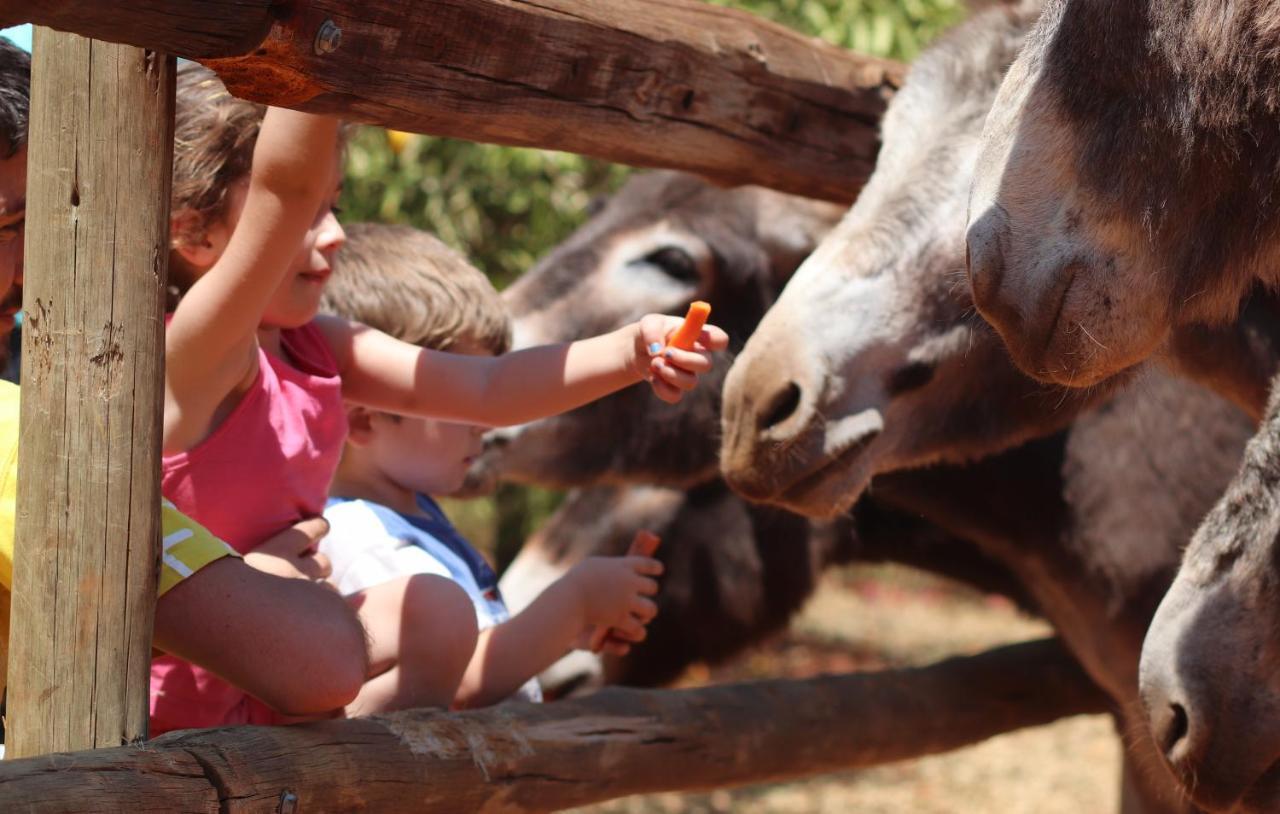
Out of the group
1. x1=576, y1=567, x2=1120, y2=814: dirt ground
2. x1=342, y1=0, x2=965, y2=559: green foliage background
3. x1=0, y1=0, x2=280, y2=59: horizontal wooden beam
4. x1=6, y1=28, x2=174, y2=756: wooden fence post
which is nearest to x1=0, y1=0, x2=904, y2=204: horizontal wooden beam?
x1=0, y1=0, x2=280, y2=59: horizontal wooden beam

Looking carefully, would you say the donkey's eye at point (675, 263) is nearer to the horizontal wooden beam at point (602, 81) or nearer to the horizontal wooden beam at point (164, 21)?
the horizontal wooden beam at point (602, 81)

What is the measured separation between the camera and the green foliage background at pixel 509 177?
4.50 meters

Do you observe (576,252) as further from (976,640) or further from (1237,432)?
(976,640)

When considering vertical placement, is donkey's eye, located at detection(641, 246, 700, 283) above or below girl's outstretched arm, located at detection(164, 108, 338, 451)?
below

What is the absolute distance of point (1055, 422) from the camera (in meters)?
2.17

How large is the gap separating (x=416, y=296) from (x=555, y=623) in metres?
0.54

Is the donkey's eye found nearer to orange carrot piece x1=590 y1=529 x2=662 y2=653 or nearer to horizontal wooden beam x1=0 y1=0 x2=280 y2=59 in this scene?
orange carrot piece x1=590 y1=529 x2=662 y2=653

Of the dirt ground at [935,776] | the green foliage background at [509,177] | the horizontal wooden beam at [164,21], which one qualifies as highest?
the horizontal wooden beam at [164,21]

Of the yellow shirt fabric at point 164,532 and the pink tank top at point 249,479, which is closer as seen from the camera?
the yellow shirt fabric at point 164,532

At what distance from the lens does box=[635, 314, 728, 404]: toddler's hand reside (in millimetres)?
1446

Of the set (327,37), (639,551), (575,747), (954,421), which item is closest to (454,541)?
(639,551)

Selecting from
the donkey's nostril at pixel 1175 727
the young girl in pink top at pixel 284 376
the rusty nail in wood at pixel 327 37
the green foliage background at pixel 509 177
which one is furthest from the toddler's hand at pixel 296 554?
the green foliage background at pixel 509 177

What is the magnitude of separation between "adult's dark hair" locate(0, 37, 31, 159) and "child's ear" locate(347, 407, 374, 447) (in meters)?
0.70

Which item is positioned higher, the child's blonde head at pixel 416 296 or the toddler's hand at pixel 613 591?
the child's blonde head at pixel 416 296
